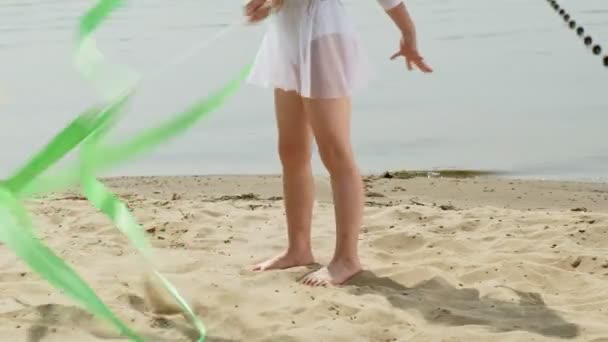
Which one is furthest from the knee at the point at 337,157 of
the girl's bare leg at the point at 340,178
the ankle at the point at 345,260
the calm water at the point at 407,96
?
the calm water at the point at 407,96

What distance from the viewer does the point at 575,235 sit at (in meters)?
4.48

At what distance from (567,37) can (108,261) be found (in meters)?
7.51

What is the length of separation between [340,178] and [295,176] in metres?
0.25

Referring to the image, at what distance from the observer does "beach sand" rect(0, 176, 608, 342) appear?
3193mm

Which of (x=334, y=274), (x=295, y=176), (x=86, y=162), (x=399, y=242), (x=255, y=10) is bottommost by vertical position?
(x=399, y=242)

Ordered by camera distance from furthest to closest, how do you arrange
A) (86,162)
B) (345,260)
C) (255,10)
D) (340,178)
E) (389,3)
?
1. (345,260)
2. (340,178)
3. (389,3)
4. (255,10)
5. (86,162)

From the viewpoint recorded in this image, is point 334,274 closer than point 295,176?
Yes

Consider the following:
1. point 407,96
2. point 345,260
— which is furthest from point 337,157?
point 407,96

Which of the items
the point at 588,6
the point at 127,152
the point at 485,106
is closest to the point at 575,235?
the point at 127,152

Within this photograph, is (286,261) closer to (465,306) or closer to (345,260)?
(345,260)

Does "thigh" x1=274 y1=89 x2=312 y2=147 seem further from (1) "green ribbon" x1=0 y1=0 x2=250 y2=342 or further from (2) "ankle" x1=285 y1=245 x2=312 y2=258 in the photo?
(1) "green ribbon" x1=0 y1=0 x2=250 y2=342

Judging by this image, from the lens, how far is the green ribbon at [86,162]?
2164 mm

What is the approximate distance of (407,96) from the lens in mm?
8742

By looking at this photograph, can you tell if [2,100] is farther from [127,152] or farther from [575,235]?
[127,152]
